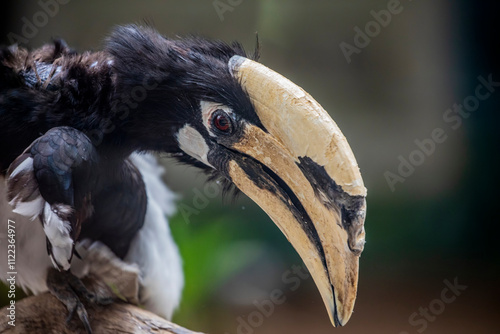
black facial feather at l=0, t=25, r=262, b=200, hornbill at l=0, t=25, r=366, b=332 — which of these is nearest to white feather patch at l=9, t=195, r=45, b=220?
hornbill at l=0, t=25, r=366, b=332

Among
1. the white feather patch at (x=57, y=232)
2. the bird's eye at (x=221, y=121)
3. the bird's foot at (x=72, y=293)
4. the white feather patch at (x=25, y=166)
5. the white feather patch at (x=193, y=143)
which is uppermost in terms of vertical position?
the bird's eye at (x=221, y=121)

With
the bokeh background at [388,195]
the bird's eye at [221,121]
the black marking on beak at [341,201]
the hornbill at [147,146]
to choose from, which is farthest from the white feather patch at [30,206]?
the bokeh background at [388,195]

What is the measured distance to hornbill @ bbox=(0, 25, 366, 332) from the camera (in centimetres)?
104

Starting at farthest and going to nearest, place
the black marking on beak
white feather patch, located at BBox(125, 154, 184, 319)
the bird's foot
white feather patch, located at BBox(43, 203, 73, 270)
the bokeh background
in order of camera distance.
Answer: the bokeh background → white feather patch, located at BBox(125, 154, 184, 319) → the bird's foot → white feather patch, located at BBox(43, 203, 73, 270) → the black marking on beak

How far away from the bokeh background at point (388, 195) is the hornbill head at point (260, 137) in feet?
2.52

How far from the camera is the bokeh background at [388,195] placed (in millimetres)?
2113

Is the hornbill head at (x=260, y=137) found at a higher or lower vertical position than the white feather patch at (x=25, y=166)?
higher

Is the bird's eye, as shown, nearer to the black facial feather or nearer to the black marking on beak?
the black facial feather

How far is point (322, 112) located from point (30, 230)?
84 centimetres

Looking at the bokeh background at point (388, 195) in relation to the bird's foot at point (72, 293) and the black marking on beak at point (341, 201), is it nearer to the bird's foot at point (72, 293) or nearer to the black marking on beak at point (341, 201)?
the bird's foot at point (72, 293)

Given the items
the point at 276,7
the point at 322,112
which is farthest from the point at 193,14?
the point at 322,112

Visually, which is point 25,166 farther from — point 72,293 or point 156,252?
point 156,252

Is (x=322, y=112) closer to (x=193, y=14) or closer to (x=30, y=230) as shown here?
(x=30, y=230)

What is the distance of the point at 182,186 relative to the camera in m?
2.11
